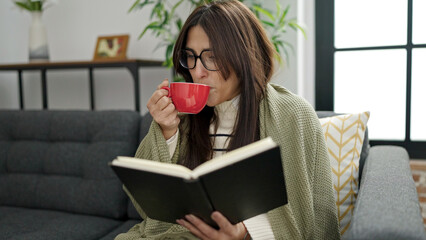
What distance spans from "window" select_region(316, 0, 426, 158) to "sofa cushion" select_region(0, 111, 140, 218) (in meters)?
1.11

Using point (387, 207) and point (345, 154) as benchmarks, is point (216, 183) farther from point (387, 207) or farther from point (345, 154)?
point (345, 154)

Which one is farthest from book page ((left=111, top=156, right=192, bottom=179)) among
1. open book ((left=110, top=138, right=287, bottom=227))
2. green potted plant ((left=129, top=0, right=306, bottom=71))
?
green potted plant ((left=129, top=0, right=306, bottom=71))

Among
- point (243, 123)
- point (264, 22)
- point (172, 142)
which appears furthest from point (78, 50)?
point (243, 123)

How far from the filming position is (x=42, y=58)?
257cm

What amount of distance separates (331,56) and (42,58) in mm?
1702

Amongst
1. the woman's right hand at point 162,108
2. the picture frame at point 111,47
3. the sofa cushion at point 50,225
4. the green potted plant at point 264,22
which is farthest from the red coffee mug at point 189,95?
the picture frame at point 111,47

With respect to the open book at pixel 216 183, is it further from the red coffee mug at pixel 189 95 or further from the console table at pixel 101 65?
the console table at pixel 101 65

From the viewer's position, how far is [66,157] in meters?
1.84

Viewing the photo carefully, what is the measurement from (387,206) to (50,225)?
4.04 ft

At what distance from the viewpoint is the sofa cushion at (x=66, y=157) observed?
1.75 meters

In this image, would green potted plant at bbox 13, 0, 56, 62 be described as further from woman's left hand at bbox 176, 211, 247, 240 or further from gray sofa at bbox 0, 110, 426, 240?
woman's left hand at bbox 176, 211, 247, 240

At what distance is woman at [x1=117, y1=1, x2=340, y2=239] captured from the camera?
1.13 metres

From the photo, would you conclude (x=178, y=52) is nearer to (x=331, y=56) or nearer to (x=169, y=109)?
(x=169, y=109)

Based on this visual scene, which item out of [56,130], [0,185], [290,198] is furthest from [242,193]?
[0,185]
